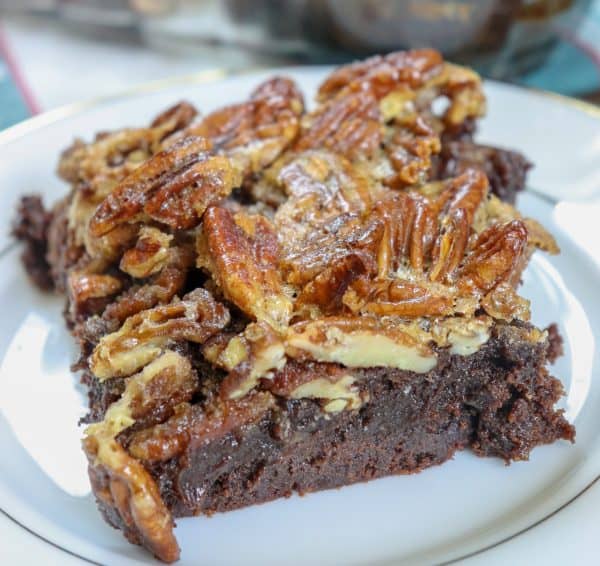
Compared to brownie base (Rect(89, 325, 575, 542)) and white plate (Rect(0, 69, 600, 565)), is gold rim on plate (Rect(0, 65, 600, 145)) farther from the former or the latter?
brownie base (Rect(89, 325, 575, 542))


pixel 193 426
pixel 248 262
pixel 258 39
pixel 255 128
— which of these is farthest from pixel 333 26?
pixel 193 426

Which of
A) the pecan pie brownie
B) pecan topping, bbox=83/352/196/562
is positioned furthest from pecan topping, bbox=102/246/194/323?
pecan topping, bbox=83/352/196/562

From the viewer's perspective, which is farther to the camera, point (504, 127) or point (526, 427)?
point (504, 127)

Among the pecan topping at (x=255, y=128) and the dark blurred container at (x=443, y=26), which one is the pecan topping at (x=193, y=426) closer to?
the pecan topping at (x=255, y=128)

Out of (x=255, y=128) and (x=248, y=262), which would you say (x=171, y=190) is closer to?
(x=248, y=262)

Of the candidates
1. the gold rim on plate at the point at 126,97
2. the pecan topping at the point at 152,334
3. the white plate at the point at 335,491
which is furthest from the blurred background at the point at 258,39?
the pecan topping at the point at 152,334

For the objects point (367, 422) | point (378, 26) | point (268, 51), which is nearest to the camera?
point (367, 422)

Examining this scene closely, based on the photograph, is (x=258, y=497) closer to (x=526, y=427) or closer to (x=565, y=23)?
(x=526, y=427)

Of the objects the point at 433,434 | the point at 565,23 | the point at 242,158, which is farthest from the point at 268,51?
the point at 433,434
